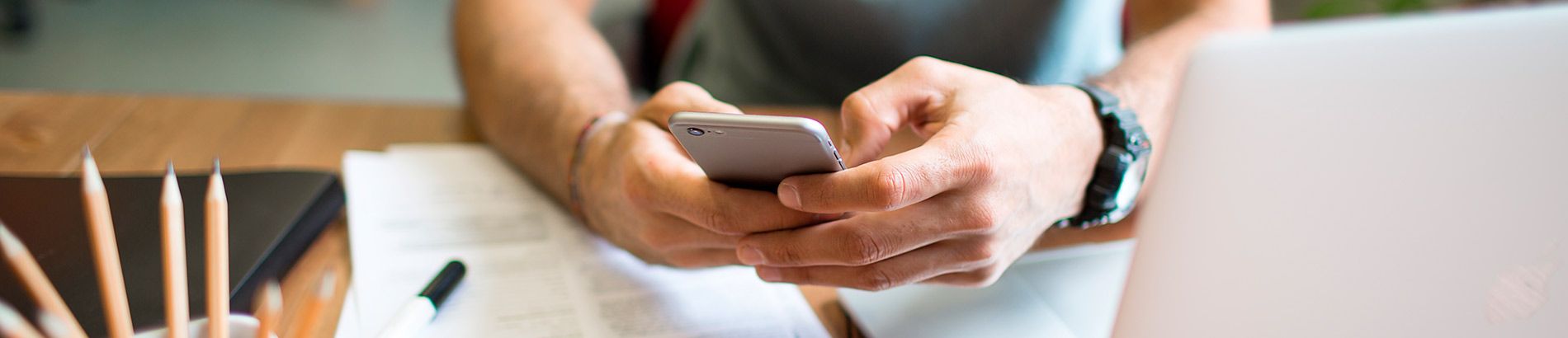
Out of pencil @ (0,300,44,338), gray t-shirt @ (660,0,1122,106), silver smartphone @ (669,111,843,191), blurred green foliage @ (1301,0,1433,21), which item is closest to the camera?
pencil @ (0,300,44,338)

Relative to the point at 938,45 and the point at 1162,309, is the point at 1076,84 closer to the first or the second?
the point at 1162,309

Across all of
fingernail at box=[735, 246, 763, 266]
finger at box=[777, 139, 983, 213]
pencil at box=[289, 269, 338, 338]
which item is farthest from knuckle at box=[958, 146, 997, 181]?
pencil at box=[289, 269, 338, 338]

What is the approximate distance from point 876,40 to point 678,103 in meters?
0.46

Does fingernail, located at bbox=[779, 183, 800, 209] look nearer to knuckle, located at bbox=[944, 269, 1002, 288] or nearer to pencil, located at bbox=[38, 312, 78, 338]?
knuckle, located at bbox=[944, 269, 1002, 288]

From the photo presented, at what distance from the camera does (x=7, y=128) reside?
2.11 feet

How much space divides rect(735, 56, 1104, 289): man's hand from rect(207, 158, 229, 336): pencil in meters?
0.21

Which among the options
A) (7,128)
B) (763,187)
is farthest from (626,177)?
(7,128)

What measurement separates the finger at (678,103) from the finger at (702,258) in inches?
2.7

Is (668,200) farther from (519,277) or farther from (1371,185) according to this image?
(1371,185)

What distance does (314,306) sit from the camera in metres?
0.22

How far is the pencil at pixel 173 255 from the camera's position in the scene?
0.22 meters

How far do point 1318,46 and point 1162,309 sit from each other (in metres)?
0.10

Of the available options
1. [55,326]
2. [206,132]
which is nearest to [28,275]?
[55,326]

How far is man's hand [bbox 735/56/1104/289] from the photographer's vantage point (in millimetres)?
376
